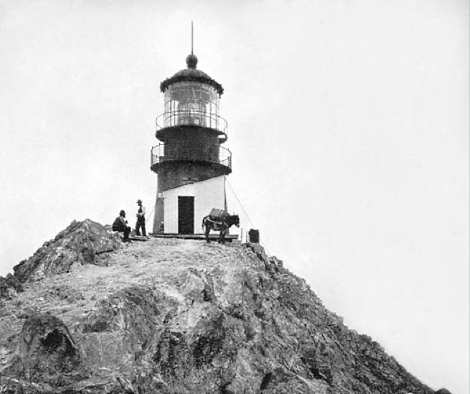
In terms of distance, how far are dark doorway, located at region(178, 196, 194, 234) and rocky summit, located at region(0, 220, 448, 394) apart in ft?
13.8

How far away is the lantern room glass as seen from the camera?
35125 mm

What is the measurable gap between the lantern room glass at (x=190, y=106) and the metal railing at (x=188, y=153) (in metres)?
1.29

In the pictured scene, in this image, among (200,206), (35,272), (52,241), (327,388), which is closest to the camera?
(327,388)

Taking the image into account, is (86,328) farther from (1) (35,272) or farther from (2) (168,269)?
(1) (35,272)

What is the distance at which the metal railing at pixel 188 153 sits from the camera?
112 ft

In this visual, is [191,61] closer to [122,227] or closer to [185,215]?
[185,215]

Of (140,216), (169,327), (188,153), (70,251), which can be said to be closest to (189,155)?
(188,153)

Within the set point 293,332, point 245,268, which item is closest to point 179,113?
point 245,268

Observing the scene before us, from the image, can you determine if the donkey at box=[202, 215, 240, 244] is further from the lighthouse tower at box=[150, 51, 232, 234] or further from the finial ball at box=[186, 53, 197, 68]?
the finial ball at box=[186, 53, 197, 68]

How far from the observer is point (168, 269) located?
76.6 feet

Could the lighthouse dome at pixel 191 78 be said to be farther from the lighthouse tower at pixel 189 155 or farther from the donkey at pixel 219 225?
the donkey at pixel 219 225

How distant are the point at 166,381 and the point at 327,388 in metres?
6.79

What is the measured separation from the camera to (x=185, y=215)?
3369 centimetres

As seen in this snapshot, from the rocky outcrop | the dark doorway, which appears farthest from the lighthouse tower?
the rocky outcrop
